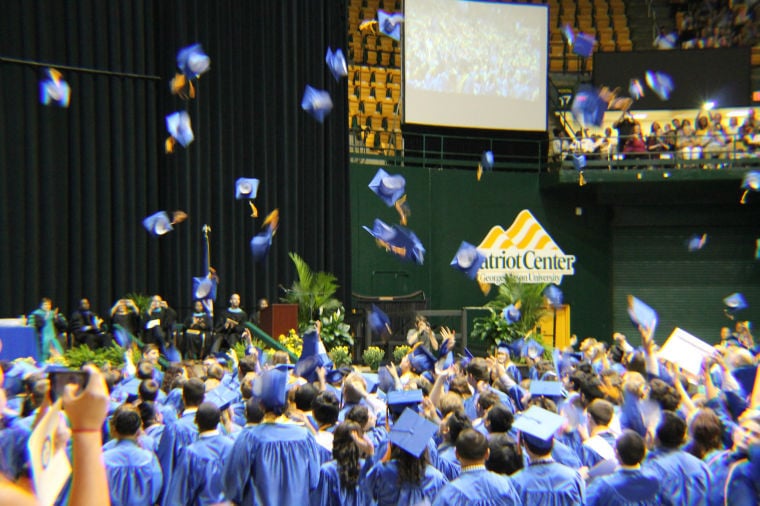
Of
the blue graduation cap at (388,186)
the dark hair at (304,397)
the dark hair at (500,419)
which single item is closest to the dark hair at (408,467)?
the dark hair at (500,419)

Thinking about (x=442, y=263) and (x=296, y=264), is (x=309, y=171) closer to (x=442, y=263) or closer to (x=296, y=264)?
(x=296, y=264)

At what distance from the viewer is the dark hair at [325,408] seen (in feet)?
16.1

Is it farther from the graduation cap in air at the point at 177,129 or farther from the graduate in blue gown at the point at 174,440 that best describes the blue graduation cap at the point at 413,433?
the graduation cap in air at the point at 177,129

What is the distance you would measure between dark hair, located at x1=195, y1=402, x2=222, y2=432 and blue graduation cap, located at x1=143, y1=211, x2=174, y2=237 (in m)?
12.1

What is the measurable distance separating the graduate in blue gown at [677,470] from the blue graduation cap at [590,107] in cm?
1460

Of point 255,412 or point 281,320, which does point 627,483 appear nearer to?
point 255,412

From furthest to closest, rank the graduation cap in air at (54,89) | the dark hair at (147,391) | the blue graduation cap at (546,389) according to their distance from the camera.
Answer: the graduation cap in air at (54,89)
the blue graduation cap at (546,389)
the dark hair at (147,391)

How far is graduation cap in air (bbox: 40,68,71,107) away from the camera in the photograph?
15.4 m

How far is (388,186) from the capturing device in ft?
60.0

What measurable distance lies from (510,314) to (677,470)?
13.2m

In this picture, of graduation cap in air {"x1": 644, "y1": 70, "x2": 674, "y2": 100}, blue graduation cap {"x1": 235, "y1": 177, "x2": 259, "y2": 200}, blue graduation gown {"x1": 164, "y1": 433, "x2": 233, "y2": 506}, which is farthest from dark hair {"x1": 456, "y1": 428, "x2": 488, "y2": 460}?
graduation cap in air {"x1": 644, "y1": 70, "x2": 674, "y2": 100}

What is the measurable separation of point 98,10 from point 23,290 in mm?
5505

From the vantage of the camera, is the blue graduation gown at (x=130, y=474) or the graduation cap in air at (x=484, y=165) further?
the graduation cap in air at (x=484, y=165)

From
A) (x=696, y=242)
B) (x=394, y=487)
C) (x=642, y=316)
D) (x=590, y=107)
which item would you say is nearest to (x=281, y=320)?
(x=642, y=316)
